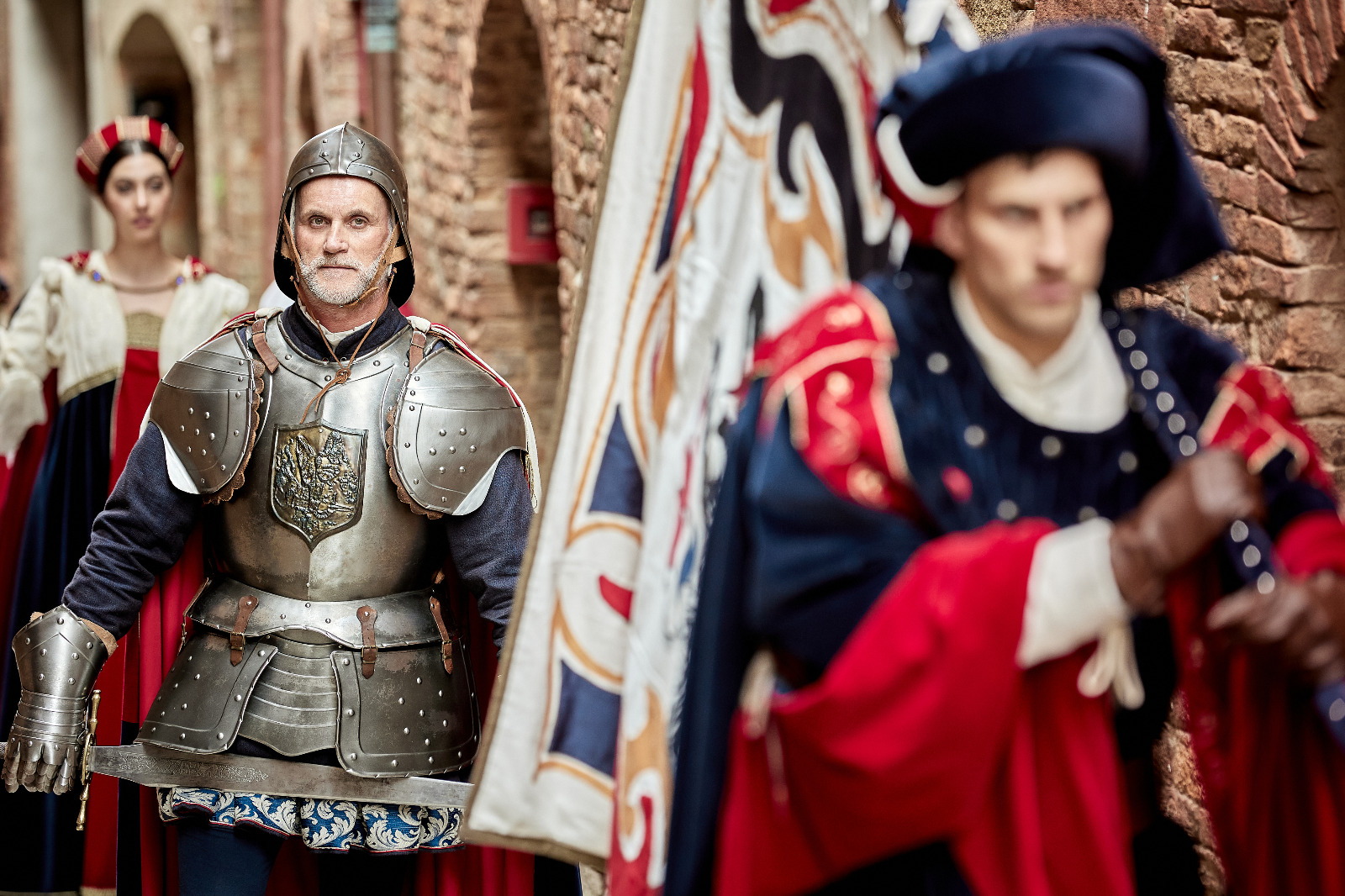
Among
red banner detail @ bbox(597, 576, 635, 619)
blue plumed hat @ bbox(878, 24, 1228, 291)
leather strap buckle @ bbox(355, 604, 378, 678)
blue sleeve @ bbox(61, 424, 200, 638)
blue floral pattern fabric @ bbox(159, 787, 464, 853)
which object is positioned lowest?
blue floral pattern fabric @ bbox(159, 787, 464, 853)

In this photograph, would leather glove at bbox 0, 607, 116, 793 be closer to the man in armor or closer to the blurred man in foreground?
the man in armor

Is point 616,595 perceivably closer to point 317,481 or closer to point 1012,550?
point 1012,550

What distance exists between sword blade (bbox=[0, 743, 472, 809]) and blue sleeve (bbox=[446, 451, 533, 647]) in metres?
0.27

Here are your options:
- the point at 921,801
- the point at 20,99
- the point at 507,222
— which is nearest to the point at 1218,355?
the point at 921,801

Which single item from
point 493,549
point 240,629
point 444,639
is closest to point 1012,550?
point 493,549

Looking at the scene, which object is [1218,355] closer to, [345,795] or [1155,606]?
[1155,606]

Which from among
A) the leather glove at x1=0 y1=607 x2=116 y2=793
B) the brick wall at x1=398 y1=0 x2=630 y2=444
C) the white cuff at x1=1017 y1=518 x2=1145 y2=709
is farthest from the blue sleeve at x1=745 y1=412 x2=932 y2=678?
the brick wall at x1=398 y1=0 x2=630 y2=444

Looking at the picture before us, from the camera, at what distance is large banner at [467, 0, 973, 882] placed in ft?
6.72

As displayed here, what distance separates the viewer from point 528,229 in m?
7.09

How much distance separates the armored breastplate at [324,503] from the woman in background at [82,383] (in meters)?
1.42

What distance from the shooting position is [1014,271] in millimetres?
1694

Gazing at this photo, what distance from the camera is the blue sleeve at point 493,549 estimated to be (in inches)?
117

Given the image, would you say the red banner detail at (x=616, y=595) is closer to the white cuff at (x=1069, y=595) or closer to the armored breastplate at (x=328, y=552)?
the white cuff at (x=1069, y=595)

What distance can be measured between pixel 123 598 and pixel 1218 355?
79.2 inches
